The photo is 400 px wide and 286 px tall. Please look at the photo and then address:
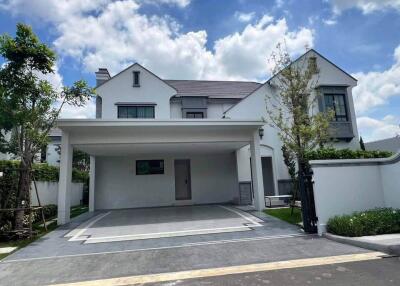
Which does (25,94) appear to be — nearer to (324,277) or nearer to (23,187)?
(23,187)

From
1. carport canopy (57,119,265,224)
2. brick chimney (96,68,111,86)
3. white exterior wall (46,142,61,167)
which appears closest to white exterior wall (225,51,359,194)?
carport canopy (57,119,265,224)

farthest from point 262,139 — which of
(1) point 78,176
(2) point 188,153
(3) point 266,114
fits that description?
(1) point 78,176

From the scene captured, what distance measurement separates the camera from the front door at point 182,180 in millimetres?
16391

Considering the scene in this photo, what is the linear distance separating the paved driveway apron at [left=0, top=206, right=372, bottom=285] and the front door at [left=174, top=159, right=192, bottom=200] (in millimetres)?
6640

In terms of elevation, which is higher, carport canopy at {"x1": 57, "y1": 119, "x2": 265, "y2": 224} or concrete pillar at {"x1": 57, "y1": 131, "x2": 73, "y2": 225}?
carport canopy at {"x1": 57, "y1": 119, "x2": 265, "y2": 224}

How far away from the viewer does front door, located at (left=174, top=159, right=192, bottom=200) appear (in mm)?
16391

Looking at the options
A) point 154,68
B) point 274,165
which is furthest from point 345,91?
point 154,68

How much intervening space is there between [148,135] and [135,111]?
18.3 feet

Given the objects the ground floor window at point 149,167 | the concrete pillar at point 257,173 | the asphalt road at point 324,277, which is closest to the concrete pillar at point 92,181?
the ground floor window at point 149,167

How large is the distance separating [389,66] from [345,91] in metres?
4.51

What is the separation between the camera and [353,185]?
25.5 ft

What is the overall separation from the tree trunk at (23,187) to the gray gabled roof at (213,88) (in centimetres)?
1032

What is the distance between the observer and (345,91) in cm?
1638

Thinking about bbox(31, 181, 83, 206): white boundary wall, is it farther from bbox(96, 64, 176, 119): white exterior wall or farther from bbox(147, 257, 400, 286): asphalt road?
bbox(147, 257, 400, 286): asphalt road
